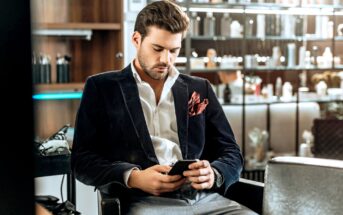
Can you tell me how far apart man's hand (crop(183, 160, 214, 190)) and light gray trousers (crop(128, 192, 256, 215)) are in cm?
10

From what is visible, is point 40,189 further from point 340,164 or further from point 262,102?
point 262,102

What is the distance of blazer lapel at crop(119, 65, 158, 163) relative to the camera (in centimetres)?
168

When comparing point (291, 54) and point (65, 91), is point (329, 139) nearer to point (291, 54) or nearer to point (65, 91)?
point (65, 91)

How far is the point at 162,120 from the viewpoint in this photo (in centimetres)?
176

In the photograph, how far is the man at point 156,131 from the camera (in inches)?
64.1

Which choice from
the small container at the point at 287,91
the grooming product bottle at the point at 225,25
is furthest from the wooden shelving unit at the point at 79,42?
the small container at the point at 287,91

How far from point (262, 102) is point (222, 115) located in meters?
3.26

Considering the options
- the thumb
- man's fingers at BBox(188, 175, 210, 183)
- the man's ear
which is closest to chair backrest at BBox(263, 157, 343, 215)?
man's fingers at BBox(188, 175, 210, 183)

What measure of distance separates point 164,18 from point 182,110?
311 mm

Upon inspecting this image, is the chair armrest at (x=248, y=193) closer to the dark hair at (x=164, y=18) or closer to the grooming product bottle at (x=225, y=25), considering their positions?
the dark hair at (x=164, y=18)

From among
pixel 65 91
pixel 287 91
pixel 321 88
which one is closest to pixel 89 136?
pixel 65 91

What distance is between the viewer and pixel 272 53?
16.7 ft

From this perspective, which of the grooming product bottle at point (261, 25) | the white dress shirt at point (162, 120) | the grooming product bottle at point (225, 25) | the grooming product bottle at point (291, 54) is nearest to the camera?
the white dress shirt at point (162, 120)

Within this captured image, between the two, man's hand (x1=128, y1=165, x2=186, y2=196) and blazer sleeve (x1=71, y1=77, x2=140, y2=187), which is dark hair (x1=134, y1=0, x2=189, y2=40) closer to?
blazer sleeve (x1=71, y1=77, x2=140, y2=187)
